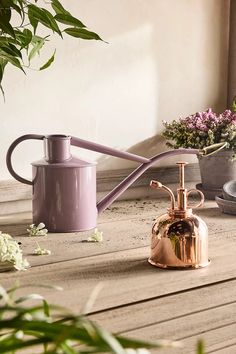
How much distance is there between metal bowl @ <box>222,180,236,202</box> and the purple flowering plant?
0.14m

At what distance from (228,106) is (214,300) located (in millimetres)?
1191

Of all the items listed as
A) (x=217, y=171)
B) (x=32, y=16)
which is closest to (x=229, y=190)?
(x=217, y=171)

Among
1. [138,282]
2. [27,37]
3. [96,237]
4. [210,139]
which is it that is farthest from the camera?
[210,139]

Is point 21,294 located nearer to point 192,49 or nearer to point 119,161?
point 119,161

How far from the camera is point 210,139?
175 centimetres

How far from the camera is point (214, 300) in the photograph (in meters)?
0.97

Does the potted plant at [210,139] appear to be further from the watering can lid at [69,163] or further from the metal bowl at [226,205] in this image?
the watering can lid at [69,163]

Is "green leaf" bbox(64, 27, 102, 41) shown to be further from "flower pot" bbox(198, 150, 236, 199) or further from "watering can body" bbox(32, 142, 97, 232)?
"flower pot" bbox(198, 150, 236, 199)

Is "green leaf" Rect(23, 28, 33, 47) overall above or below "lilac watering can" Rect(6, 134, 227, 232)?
above

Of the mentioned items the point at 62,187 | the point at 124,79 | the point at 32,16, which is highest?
the point at 32,16

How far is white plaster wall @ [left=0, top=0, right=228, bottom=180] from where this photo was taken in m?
1.66

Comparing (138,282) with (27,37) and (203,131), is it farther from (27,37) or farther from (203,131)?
(203,131)

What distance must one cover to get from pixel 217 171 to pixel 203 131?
0.39ft

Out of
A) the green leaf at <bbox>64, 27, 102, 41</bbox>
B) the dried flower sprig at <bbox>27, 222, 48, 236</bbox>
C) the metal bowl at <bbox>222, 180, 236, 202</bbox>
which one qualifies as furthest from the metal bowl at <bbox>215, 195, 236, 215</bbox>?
the green leaf at <bbox>64, 27, 102, 41</bbox>
